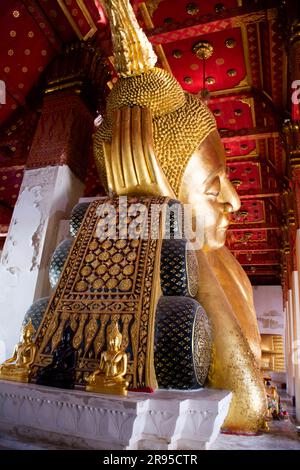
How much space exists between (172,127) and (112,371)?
1477 millimetres

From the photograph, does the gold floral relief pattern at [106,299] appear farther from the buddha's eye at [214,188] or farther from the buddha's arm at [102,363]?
the buddha's eye at [214,188]

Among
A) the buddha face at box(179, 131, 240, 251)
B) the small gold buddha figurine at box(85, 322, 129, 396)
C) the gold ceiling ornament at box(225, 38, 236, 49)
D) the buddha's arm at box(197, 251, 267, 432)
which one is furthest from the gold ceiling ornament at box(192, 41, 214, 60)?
the small gold buddha figurine at box(85, 322, 129, 396)

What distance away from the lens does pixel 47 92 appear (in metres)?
3.33

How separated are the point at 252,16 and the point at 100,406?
341cm

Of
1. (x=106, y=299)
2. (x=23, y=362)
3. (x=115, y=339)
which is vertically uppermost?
(x=106, y=299)

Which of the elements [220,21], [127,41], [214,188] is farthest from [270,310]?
[127,41]

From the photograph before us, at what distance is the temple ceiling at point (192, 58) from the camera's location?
3.27 metres

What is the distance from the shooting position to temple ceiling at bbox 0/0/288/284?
3.27m

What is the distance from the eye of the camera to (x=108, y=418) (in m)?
1.06

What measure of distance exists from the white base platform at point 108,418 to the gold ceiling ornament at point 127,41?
6.10ft

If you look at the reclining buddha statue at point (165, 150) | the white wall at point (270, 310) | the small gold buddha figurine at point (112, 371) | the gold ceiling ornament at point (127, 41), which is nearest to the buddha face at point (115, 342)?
the small gold buddha figurine at point (112, 371)

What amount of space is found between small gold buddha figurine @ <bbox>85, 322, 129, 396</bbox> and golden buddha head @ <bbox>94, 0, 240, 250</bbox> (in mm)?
1117

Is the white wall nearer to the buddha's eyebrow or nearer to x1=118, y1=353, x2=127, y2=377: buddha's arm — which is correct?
the buddha's eyebrow

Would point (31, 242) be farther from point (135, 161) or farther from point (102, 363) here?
point (102, 363)
